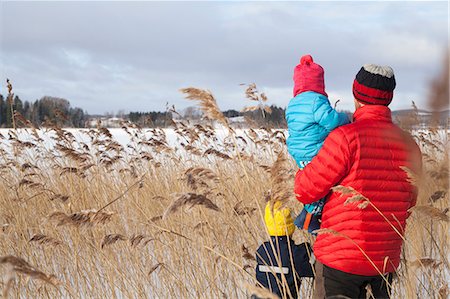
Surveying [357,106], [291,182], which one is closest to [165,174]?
[291,182]

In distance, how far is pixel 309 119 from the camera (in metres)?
2.25

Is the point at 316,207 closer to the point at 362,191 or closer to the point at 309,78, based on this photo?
the point at 362,191

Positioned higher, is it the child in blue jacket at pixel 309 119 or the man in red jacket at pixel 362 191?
the child in blue jacket at pixel 309 119

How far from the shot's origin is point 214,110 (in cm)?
198

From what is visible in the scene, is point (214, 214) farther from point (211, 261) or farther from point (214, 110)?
point (214, 110)

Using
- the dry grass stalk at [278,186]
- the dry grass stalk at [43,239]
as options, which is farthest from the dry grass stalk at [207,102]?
the dry grass stalk at [43,239]

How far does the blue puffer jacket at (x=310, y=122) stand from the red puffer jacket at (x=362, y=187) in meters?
0.18

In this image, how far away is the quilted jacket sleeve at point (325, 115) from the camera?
2211 millimetres

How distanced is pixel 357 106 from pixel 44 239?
5.66 feet

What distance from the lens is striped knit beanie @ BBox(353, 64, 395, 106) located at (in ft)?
7.09

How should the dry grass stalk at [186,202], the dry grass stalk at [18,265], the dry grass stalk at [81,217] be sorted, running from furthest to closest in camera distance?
1. the dry grass stalk at [81,217]
2. the dry grass stalk at [186,202]
3. the dry grass stalk at [18,265]

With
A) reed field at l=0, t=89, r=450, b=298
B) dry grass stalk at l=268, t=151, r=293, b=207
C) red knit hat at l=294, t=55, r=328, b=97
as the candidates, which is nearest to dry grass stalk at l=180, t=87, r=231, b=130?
reed field at l=0, t=89, r=450, b=298

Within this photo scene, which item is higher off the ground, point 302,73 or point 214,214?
point 302,73

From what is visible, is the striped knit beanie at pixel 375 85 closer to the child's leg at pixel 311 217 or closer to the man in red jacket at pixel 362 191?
the man in red jacket at pixel 362 191
